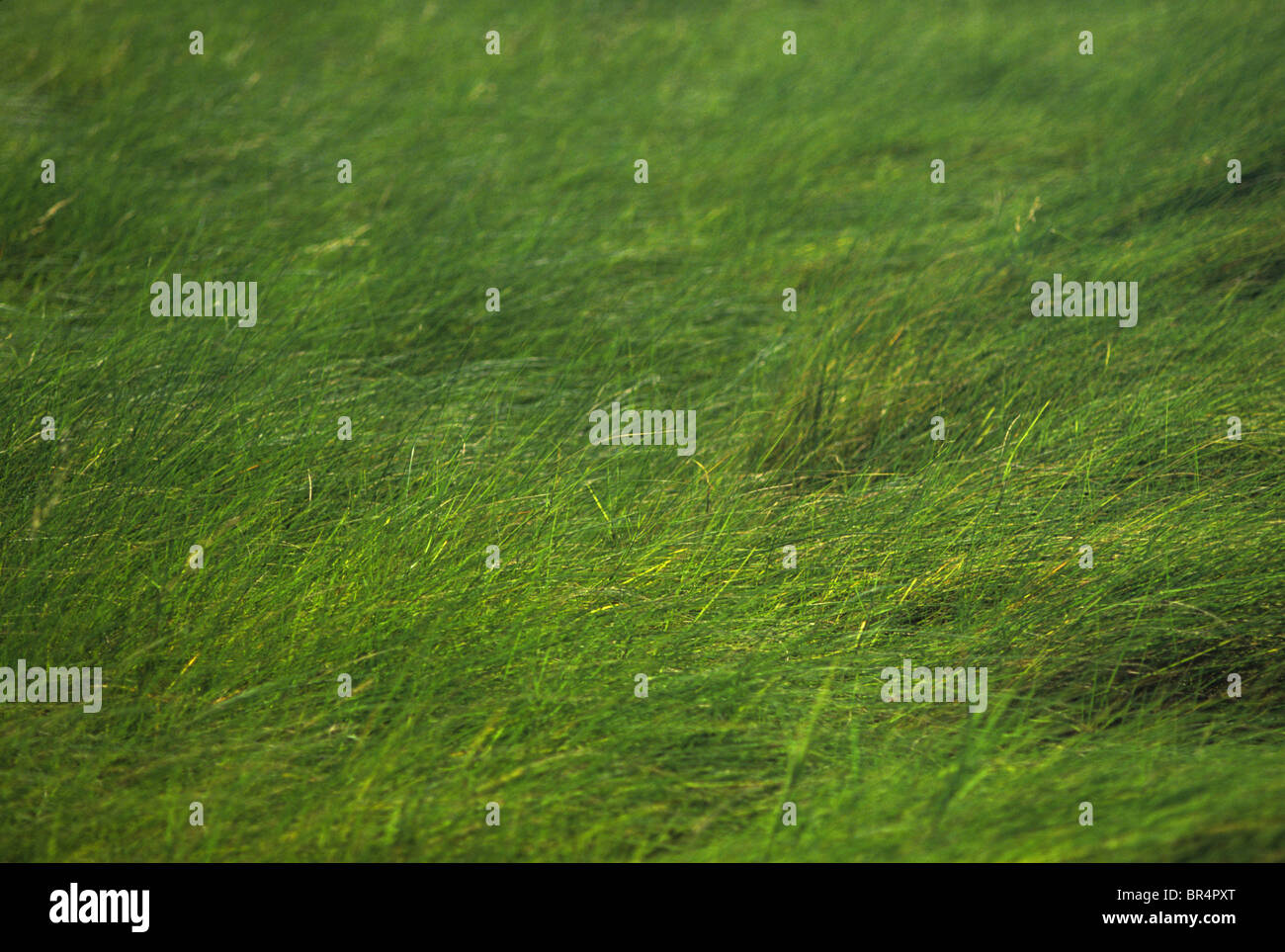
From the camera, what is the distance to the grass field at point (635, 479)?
2.34 meters

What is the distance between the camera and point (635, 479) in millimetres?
3291

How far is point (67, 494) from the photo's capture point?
2.87 m

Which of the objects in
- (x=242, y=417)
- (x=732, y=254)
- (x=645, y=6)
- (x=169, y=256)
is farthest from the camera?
(x=645, y=6)

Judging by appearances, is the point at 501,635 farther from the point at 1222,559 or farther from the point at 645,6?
the point at 645,6

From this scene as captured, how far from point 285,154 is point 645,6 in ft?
11.2

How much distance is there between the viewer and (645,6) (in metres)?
7.61

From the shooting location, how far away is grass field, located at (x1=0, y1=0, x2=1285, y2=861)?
2.34 m

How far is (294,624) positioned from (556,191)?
300 centimetres

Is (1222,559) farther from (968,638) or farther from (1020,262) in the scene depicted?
(1020,262)

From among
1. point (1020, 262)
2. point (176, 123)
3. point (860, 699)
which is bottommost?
point (860, 699)

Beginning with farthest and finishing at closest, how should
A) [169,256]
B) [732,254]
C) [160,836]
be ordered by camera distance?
[732,254], [169,256], [160,836]

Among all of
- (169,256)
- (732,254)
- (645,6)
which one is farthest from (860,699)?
(645,6)

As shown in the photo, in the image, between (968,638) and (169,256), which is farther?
(169,256)

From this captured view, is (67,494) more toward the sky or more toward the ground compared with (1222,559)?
more toward the sky
